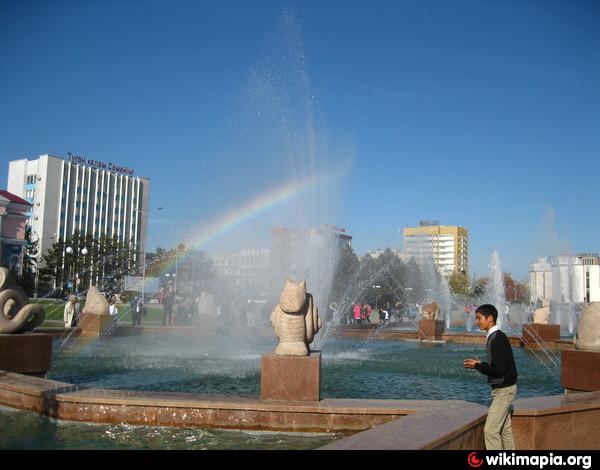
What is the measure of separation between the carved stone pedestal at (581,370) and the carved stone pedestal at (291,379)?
405 centimetres

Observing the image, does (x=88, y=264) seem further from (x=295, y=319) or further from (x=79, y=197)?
(x=295, y=319)

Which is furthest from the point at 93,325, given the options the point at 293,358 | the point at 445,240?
the point at 445,240

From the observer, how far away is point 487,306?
578cm

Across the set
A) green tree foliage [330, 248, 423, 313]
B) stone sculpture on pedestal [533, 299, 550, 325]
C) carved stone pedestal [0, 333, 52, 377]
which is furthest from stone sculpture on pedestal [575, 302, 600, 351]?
green tree foliage [330, 248, 423, 313]

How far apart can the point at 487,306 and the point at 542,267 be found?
96.3 m

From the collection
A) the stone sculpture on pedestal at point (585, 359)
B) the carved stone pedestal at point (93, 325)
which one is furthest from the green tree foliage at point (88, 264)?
the stone sculpture on pedestal at point (585, 359)

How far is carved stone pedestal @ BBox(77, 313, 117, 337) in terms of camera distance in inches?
820

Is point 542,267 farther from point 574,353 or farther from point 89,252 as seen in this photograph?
point 574,353

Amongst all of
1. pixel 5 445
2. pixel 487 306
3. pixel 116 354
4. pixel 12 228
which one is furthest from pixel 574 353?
pixel 12 228

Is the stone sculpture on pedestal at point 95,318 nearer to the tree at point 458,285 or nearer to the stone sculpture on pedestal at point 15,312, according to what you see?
the stone sculpture on pedestal at point 15,312

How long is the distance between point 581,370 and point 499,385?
13.9 ft

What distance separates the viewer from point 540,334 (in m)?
20.4

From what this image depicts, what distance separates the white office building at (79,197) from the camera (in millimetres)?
106125
